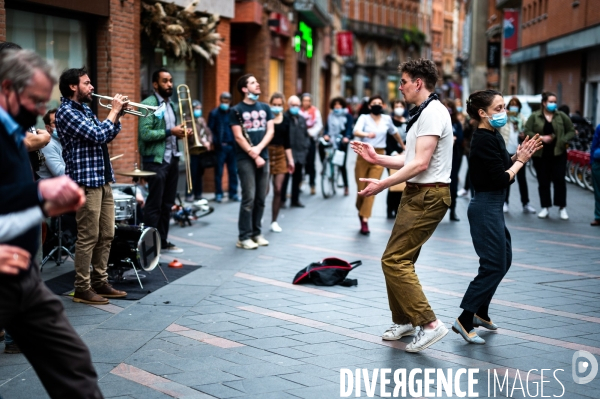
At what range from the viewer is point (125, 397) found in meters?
4.99

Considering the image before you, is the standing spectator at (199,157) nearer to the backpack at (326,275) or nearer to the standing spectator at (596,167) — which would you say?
the standing spectator at (596,167)

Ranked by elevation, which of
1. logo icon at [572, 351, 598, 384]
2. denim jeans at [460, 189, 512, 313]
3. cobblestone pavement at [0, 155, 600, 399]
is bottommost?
cobblestone pavement at [0, 155, 600, 399]

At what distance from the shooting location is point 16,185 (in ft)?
11.2

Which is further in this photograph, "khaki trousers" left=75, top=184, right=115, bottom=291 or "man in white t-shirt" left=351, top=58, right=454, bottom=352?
"khaki trousers" left=75, top=184, right=115, bottom=291

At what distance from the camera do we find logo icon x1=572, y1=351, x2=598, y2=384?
17.6 ft

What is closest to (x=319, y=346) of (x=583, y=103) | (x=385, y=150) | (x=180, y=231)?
(x=180, y=231)

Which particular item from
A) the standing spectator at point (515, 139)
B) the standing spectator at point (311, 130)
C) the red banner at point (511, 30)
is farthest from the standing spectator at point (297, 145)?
the red banner at point (511, 30)

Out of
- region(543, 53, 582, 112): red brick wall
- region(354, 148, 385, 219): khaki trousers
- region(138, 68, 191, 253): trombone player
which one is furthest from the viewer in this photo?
region(543, 53, 582, 112): red brick wall

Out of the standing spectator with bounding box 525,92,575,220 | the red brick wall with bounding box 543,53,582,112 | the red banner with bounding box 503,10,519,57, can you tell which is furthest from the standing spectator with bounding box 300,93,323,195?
the red banner with bounding box 503,10,519,57

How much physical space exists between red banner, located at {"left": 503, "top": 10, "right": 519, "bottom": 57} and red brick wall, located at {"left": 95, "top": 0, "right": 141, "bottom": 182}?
31.8 m

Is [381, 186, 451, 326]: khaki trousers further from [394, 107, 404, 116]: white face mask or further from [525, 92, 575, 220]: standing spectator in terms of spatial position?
[525, 92, 575, 220]: standing spectator

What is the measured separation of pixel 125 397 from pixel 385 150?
357 inches

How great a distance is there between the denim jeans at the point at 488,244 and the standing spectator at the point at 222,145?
10418 mm

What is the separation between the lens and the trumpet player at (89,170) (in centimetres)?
699
